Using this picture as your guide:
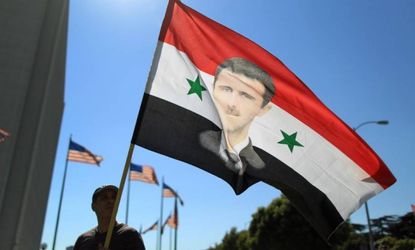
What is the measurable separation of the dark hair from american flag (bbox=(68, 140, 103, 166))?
20196mm

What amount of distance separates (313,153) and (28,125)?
7.68 metres

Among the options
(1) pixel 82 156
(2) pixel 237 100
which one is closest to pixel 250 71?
(2) pixel 237 100

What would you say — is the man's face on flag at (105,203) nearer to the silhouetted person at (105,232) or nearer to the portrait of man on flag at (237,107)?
the silhouetted person at (105,232)

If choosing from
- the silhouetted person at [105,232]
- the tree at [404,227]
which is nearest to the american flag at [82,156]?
the silhouetted person at [105,232]

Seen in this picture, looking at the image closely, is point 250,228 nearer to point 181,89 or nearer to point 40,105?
point 40,105

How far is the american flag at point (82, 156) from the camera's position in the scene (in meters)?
24.2

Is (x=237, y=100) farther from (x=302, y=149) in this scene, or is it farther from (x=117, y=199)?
(x=117, y=199)

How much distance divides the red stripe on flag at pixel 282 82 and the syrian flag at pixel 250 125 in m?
0.01

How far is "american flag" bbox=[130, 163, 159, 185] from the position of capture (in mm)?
30328

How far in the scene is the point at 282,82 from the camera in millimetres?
4969

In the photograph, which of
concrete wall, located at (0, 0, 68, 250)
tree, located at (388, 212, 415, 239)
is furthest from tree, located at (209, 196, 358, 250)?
tree, located at (388, 212, 415, 239)

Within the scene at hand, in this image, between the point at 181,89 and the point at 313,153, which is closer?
the point at 181,89

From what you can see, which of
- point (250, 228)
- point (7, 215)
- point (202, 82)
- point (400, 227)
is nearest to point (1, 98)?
point (7, 215)

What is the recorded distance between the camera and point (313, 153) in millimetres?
4805
